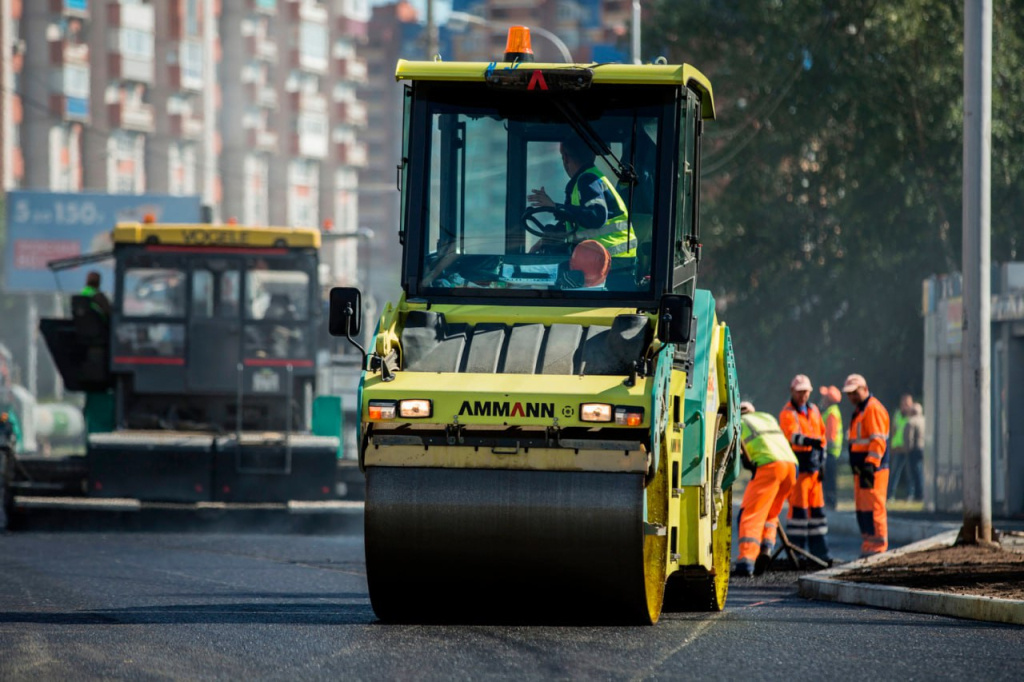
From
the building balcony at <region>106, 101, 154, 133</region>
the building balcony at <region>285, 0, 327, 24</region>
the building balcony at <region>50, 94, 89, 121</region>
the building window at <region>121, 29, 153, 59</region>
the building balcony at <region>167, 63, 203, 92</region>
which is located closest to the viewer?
the building balcony at <region>50, 94, 89, 121</region>

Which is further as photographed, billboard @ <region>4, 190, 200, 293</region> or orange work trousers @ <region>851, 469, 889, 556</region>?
billboard @ <region>4, 190, 200, 293</region>

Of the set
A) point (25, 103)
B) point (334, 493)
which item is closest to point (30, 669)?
point (334, 493)

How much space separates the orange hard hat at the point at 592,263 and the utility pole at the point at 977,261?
549cm

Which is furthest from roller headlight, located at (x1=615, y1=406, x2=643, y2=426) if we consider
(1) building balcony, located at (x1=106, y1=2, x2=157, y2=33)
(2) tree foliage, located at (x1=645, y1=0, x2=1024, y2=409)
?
(1) building balcony, located at (x1=106, y1=2, x2=157, y2=33)

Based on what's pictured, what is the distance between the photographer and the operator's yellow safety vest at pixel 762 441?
14289mm

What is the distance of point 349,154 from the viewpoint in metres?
115

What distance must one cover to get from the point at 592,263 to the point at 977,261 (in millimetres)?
5612

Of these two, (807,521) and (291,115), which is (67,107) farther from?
(807,521)

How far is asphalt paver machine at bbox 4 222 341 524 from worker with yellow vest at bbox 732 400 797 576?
520cm

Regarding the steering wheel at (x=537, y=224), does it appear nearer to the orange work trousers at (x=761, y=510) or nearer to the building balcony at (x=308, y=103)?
the orange work trousers at (x=761, y=510)

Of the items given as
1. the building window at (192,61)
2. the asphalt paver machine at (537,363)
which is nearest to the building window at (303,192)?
the building window at (192,61)

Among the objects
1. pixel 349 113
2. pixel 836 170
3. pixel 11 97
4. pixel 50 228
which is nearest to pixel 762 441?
pixel 836 170

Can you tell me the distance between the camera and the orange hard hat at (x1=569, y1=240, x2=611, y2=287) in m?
9.67

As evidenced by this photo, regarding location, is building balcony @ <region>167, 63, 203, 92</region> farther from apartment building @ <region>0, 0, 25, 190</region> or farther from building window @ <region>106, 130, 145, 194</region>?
apartment building @ <region>0, 0, 25, 190</region>
